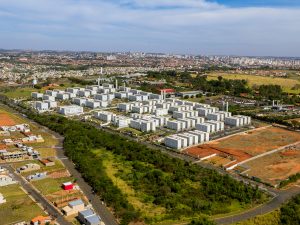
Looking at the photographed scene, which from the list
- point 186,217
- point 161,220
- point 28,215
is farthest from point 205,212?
point 28,215

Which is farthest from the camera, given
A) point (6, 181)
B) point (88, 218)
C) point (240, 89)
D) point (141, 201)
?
point (240, 89)

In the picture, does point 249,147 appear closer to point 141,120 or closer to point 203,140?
point 203,140

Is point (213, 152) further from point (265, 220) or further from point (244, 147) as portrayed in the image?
point (265, 220)

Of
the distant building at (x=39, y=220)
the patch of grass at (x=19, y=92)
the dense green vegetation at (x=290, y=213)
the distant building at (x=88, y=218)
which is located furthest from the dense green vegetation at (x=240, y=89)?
the distant building at (x=39, y=220)

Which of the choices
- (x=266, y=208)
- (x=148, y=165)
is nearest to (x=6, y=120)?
(x=148, y=165)

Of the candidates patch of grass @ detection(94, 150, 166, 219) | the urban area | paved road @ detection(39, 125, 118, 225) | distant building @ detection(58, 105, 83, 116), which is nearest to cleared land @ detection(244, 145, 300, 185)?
the urban area

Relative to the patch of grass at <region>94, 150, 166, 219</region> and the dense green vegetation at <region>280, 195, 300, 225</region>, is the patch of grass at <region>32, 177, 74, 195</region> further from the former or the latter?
the dense green vegetation at <region>280, 195, 300, 225</region>

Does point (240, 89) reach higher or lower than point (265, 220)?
higher
